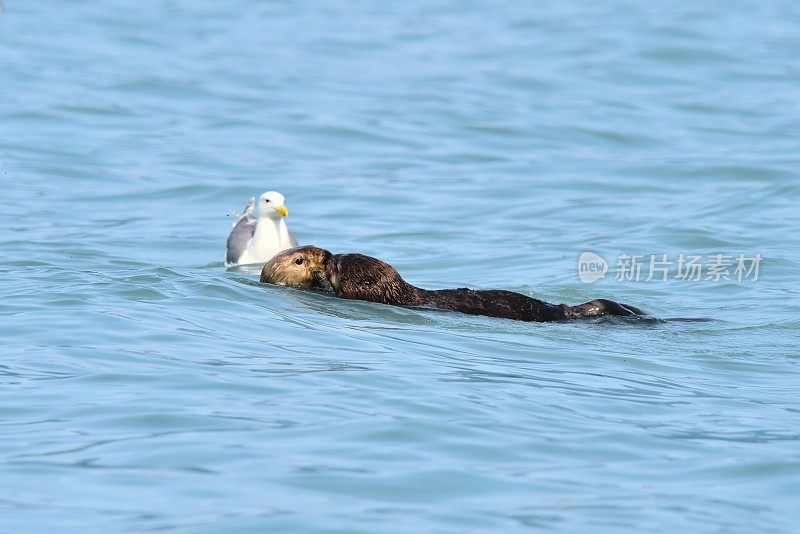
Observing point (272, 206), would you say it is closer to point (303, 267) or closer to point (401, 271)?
point (401, 271)

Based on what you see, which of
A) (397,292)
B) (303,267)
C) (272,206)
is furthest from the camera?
(272,206)

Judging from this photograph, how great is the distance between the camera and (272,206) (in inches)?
446

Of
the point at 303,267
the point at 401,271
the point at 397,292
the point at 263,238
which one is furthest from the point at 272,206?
the point at 397,292

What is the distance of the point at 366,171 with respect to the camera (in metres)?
15.7

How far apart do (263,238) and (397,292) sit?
10.00ft

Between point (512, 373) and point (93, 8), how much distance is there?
2361cm

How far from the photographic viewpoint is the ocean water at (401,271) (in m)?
5.02

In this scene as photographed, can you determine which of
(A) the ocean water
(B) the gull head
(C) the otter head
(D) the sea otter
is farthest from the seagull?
(D) the sea otter

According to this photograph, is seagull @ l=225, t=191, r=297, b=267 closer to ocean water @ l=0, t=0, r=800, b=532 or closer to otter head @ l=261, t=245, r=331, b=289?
ocean water @ l=0, t=0, r=800, b=532

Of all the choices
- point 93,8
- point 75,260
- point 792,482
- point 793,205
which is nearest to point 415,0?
point 93,8

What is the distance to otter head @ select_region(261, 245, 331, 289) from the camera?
880cm

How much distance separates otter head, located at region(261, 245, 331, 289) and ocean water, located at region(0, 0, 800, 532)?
0.50 feet

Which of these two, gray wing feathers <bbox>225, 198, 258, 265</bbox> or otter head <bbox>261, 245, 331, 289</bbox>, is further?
gray wing feathers <bbox>225, 198, 258, 265</bbox>

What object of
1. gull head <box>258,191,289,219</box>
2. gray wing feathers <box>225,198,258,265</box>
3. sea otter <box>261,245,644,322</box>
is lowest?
sea otter <box>261,245,644,322</box>
